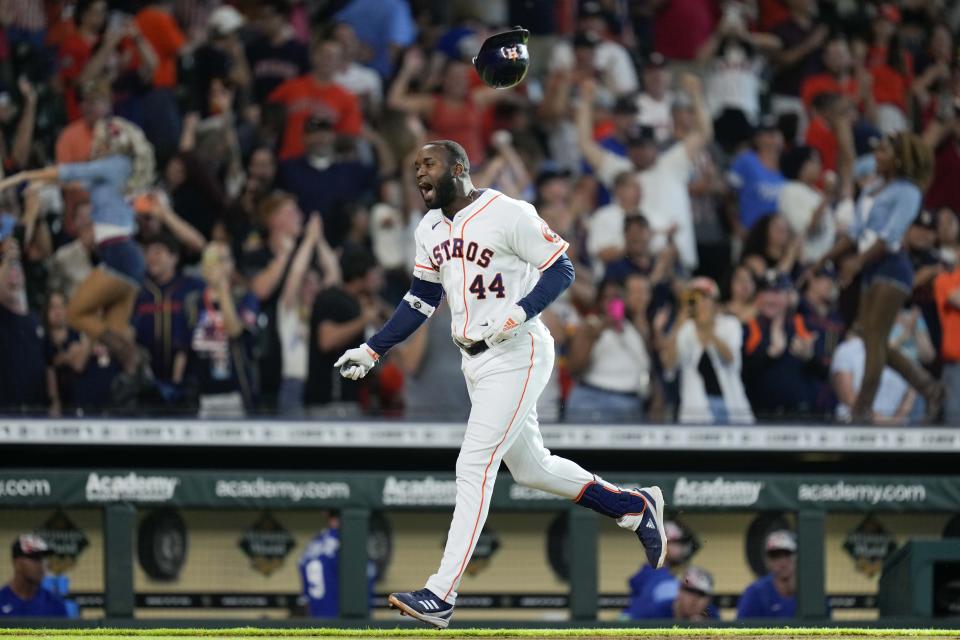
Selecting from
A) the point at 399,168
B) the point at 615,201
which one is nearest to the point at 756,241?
the point at 615,201

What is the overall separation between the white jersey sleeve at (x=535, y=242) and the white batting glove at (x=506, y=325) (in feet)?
0.73

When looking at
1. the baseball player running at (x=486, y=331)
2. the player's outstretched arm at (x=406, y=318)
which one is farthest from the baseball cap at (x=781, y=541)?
the player's outstretched arm at (x=406, y=318)

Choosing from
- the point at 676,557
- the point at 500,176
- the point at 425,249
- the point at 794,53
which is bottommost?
the point at 676,557

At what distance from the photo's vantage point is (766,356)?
9.96m

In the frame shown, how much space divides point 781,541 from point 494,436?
409 cm

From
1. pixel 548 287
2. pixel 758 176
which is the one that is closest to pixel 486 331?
pixel 548 287

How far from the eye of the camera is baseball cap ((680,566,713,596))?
8.80 metres

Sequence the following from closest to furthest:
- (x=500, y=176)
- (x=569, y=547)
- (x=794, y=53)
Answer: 1. (x=569, y=547)
2. (x=500, y=176)
3. (x=794, y=53)

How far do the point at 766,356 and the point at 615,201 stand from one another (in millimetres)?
1668

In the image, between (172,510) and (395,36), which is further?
(395,36)

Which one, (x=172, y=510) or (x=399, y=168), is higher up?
(x=399, y=168)

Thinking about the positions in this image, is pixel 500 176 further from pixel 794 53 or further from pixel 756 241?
pixel 794 53

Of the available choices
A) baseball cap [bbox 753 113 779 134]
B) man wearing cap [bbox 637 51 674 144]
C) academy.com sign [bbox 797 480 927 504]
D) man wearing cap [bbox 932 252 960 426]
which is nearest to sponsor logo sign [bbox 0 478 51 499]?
academy.com sign [bbox 797 480 927 504]

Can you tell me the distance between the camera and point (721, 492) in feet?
29.5
